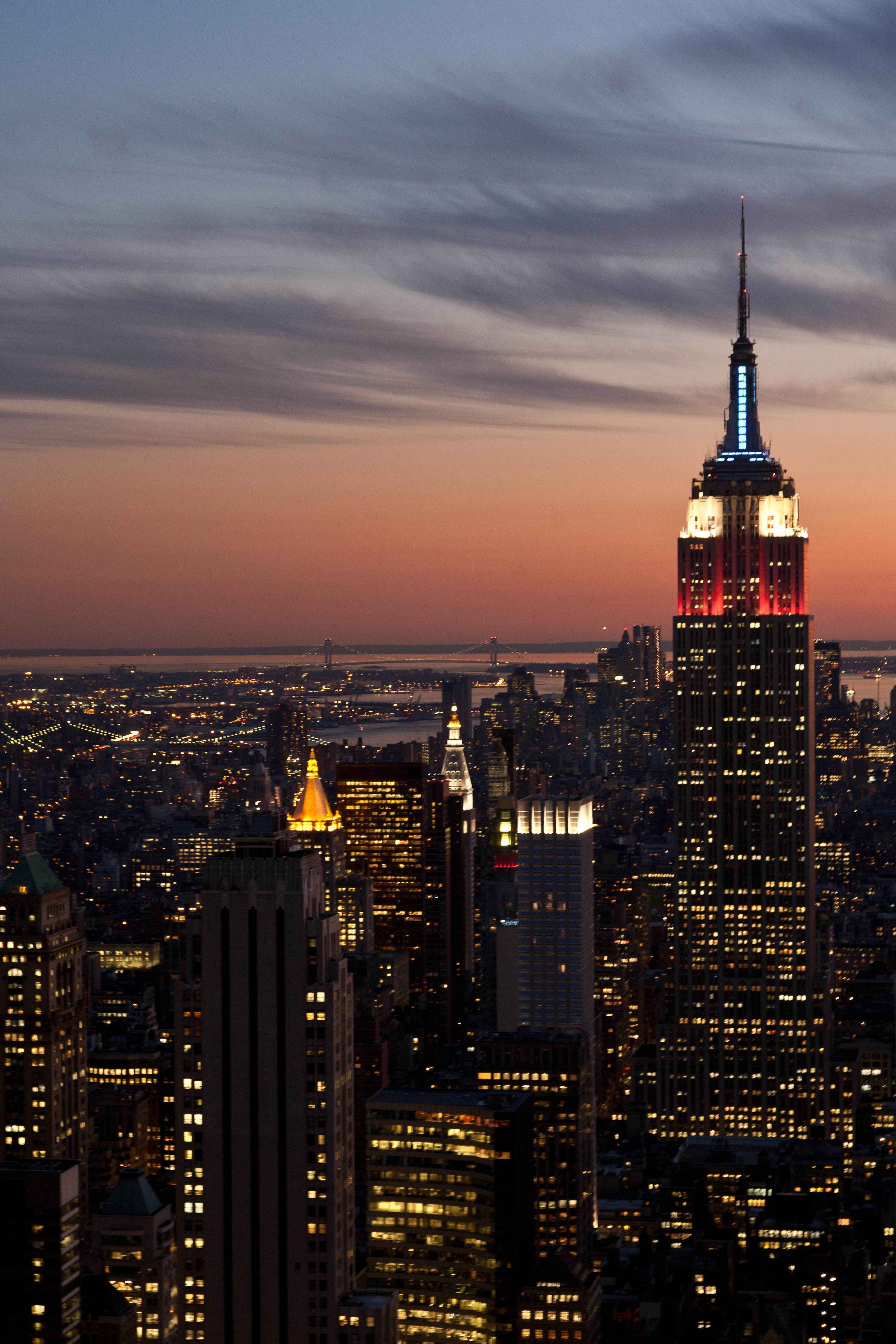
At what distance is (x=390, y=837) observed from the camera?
123 m

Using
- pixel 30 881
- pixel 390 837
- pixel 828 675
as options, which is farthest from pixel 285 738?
pixel 30 881

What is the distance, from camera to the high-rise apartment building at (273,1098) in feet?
146

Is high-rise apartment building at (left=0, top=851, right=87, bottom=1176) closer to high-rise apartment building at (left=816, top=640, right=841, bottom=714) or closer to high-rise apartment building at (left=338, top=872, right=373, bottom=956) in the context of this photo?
high-rise apartment building at (left=338, top=872, right=373, bottom=956)

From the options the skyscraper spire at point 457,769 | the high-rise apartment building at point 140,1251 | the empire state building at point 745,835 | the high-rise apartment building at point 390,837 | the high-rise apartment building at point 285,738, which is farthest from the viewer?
the high-rise apartment building at point 285,738

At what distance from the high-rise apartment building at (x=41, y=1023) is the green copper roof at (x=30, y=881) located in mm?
28

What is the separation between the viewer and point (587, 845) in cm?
9981

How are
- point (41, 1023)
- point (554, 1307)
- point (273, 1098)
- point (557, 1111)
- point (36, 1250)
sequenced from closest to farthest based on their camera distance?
point (273, 1098)
point (36, 1250)
point (554, 1307)
point (41, 1023)
point (557, 1111)

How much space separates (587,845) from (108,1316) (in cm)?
4959

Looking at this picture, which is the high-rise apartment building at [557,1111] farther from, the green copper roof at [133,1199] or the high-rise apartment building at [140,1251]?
the high-rise apartment building at [140,1251]

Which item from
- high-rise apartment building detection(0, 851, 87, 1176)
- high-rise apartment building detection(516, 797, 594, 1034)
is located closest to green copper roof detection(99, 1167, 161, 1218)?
high-rise apartment building detection(0, 851, 87, 1176)

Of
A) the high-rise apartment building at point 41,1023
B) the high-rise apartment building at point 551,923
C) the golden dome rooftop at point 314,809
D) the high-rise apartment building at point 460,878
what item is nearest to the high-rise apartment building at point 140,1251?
the high-rise apartment building at point 41,1023

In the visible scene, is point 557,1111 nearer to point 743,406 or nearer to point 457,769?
point 743,406

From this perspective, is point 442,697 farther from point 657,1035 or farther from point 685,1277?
point 685,1277

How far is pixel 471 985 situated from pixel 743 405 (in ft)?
108
